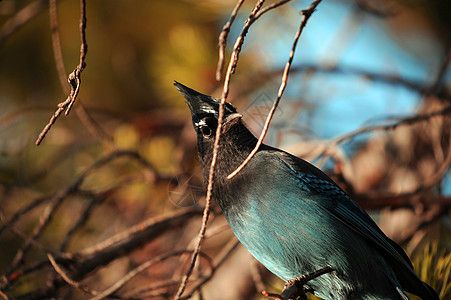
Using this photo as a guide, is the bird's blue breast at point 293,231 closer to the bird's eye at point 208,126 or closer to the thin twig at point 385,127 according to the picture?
the bird's eye at point 208,126

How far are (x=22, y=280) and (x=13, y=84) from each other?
287cm

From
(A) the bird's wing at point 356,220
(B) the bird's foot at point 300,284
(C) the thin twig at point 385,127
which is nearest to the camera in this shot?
(B) the bird's foot at point 300,284

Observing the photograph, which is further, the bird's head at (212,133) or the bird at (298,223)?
the bird's head at (212,133)

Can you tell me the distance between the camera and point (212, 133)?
2344 millimetres

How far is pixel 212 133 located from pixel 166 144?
2135 mm

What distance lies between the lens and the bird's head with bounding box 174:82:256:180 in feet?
7.54

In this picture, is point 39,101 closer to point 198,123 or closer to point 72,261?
point 72,261

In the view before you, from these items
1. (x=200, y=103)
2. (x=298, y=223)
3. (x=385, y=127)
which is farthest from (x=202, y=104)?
(x=385, y=127)

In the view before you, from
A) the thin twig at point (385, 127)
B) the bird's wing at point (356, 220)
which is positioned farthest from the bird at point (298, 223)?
the thin twig at point (385, 127)

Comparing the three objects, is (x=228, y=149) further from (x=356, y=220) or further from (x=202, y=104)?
(x=356, y=220)

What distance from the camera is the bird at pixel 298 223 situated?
2109 millimetres

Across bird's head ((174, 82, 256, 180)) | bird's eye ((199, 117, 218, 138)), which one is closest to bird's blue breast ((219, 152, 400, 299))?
bird's head ((174, 82, 256, 180))

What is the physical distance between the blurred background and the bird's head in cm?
33

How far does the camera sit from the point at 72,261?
259cm
